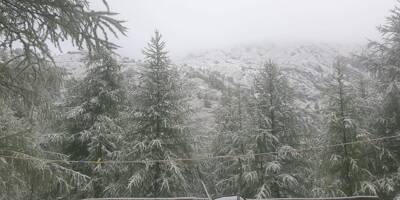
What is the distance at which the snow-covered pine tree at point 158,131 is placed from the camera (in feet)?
58.9

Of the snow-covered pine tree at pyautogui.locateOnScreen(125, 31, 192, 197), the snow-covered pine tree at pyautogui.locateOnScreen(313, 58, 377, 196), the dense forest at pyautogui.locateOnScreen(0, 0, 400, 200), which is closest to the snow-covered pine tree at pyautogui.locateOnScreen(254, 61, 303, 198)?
the dense forest at pyautogui.locateOnScreen(0, 0, 400, 200)

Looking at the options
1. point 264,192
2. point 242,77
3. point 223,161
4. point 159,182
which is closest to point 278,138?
point 264,192

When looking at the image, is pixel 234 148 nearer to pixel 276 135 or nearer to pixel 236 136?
pixel 236 136

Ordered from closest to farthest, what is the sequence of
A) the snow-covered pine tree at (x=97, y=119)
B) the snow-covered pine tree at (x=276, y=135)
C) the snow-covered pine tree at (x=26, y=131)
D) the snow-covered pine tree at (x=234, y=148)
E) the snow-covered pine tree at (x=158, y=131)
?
the snow-covered pine tree at (x=26, y=131)
the snow-covered pine tree at (x=158, y=131)
the snow-covered pine tree at (x=97, y=119)
the snow-covered pine tree at (x=276, y=135)
the snow-covered pine tree at (x=234, y=148)

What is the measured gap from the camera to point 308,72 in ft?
540

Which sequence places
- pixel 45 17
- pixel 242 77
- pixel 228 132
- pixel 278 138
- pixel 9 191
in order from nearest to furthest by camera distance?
pixel 45 17 → pixel 9 191 → pixel 278 138 → pixel 228 132 → pixel 242 77

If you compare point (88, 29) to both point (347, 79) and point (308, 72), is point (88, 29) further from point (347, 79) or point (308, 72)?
point (308, 72)

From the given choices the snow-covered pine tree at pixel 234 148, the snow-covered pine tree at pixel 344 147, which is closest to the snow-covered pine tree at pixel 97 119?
the snow-covered pine tree at pixel 234 148

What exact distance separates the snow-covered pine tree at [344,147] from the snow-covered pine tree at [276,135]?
62.1 inches

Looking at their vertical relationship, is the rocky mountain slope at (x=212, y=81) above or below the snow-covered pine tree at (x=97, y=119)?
below

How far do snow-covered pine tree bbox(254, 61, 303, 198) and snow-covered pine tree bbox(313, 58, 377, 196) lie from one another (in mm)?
1577

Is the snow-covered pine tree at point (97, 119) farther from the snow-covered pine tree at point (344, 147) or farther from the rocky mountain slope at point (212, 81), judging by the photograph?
the snow-covered pine tree at point (344, 147)

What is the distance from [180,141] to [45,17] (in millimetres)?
14094

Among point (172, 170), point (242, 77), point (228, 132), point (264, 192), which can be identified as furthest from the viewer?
point (242, 77)
